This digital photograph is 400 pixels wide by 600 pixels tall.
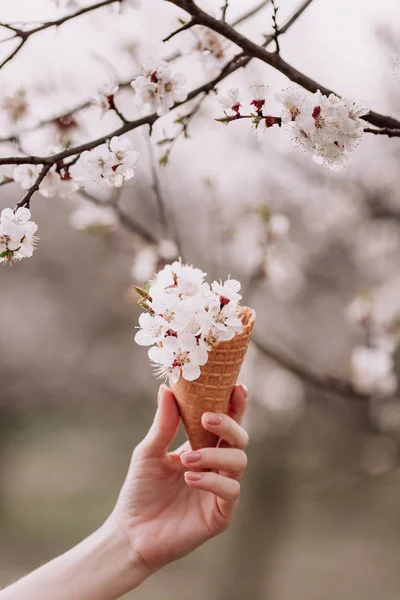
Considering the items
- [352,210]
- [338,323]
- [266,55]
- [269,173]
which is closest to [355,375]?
[352,210]

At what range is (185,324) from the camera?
841mm

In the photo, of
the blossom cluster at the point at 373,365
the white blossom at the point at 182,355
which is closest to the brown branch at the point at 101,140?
the white blossom at the point at 182,355

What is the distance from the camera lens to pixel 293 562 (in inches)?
177

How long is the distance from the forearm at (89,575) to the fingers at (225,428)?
11.1 inches

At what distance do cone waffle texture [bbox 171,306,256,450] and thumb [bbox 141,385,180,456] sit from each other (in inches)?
0.5

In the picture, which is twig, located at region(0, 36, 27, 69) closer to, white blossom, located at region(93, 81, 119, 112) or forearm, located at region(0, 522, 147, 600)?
white blossom, located at region(93, 81, 119, 112)

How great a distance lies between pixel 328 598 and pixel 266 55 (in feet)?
13.5

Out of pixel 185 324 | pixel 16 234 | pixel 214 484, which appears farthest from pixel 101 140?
pixel 214 484

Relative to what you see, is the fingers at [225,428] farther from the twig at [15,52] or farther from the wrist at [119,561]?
the twig at [15,52]

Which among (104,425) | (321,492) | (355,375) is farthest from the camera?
(104,425)

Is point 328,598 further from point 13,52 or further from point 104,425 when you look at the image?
point 13,52

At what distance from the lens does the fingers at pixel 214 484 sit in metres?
0.96

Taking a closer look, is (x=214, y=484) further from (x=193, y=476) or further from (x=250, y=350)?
(x=250, y=350)

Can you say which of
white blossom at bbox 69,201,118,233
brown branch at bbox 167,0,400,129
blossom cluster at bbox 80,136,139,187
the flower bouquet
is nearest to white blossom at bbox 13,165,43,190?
blossom cluster at bbox 80,136,139,187
